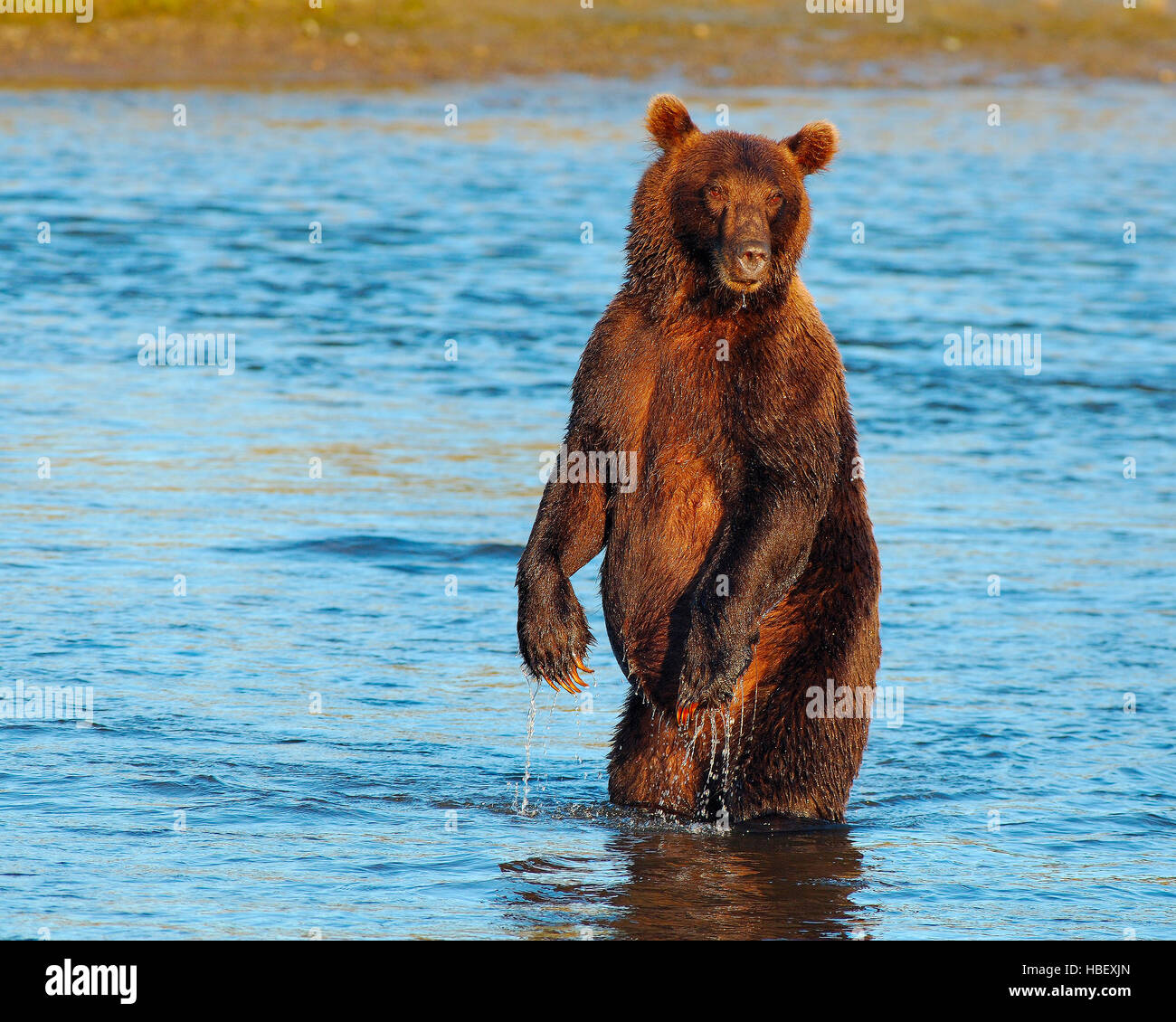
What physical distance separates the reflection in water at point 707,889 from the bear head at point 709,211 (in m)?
1.68

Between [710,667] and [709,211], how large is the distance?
1397 millimetres

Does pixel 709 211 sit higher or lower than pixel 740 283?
higher

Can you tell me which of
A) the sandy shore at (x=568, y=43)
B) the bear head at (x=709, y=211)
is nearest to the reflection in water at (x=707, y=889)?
the bear head at (x=709, y=211)

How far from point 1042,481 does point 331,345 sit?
5.24 metres

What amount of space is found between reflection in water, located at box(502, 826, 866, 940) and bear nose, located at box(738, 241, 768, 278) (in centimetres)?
175

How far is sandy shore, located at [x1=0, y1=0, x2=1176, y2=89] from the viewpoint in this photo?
84.9 ft

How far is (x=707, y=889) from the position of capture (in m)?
5.48

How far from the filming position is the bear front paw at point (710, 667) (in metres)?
5.74
